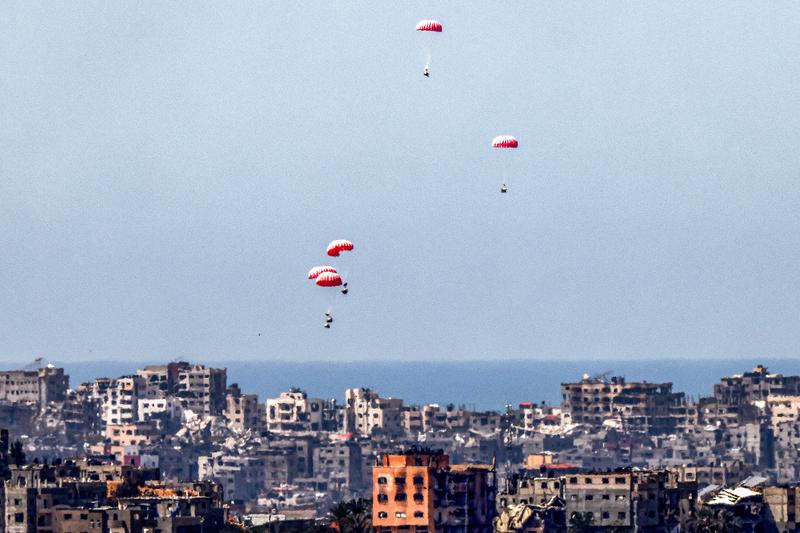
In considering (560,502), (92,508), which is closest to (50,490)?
(92,508)

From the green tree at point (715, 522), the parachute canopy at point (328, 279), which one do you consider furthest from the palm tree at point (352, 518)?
the green tree at point (715, 522)

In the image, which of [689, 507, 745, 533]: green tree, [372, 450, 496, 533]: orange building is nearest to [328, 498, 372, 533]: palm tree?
[372, 450, 496, 533]: orange building

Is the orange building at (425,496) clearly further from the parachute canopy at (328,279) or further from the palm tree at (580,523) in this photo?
the parachute canopy at (328,279)

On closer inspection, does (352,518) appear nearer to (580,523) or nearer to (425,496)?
(425,496)

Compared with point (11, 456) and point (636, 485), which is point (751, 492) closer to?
point (636, 485)

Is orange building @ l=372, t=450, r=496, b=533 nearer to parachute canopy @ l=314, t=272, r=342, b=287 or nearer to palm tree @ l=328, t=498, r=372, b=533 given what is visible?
palm tree @ l=328, t=498, r=372, b=533
